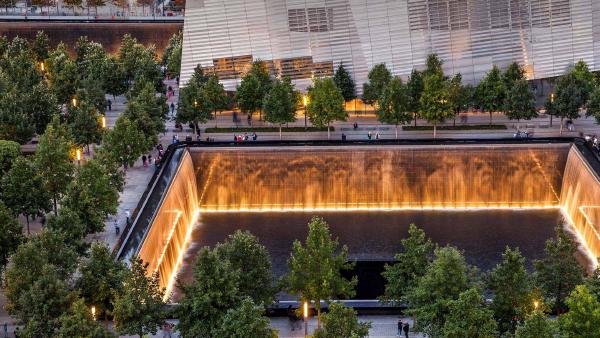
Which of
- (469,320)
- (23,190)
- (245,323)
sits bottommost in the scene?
(469,320)

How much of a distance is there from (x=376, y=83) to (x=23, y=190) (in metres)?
31.7

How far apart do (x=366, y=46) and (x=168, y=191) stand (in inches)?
1072

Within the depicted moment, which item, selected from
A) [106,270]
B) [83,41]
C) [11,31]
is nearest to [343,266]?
[106,270]

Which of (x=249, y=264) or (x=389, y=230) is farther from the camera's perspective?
(x=389, y=230)

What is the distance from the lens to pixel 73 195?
5212 centimetres

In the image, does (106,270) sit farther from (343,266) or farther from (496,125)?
(496,125)

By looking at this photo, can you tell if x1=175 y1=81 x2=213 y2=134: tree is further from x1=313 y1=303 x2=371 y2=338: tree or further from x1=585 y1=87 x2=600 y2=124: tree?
x1=313 y1=303 x2=371 y2=338: tree

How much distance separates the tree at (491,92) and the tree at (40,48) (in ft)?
148

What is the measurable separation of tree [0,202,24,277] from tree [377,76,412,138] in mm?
31833

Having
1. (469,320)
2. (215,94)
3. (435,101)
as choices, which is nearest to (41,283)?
(469,320)

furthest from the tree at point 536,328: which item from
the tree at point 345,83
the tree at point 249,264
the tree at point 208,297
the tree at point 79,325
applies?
the tree at point 345,83

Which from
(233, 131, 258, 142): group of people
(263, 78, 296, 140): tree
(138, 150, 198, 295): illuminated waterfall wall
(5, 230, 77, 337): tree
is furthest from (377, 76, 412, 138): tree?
(5, 230, 77, 337): tree

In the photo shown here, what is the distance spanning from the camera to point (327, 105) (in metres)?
71.6

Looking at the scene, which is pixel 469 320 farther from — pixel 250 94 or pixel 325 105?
pixel 250 94
